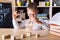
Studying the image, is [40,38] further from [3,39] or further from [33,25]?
[33,25]

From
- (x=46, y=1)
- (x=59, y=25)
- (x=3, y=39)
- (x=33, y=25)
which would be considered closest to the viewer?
(x=3, y=39)

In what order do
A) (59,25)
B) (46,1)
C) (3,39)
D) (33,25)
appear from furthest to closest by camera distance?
(46,1), (33,25), (59,25), (3,39)

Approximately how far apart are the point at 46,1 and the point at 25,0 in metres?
0.46

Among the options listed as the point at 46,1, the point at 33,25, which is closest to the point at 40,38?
the point at 33,25

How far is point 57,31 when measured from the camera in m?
1.34

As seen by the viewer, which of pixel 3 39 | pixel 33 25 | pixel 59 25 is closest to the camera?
pixel 3 39

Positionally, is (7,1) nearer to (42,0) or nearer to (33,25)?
(42,0)

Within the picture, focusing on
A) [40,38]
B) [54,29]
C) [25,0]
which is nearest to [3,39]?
[40,38]

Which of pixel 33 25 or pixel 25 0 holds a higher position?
pixel 25 0

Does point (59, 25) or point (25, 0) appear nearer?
point (59, 25)

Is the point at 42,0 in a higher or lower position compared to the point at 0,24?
higher

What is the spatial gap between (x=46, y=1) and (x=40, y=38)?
2.25m

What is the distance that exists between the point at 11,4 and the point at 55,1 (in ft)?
3.20

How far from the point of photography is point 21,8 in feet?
11.7
